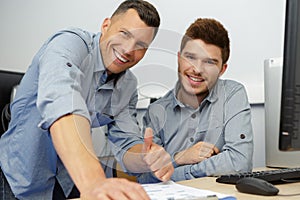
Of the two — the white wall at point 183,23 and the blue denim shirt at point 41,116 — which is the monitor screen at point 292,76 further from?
the white wall at point 183,23

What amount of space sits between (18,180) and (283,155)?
785 mm

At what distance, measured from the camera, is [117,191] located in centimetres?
65

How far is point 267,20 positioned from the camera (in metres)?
1.85

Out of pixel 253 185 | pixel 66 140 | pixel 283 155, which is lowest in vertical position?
pixel 283 155

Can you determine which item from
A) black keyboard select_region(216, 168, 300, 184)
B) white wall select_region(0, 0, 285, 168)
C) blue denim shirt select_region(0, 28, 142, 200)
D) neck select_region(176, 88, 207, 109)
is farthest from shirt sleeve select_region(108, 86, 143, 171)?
white wall select_region(0, 0, 285, 168)

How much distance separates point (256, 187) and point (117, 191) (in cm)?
32

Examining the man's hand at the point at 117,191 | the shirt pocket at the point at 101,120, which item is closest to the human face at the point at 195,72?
the shirt pocket at the point at 101,120

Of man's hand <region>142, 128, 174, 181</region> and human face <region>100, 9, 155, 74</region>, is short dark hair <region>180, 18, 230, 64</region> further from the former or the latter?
man's hand <region>142, 128, 174, 181</region>

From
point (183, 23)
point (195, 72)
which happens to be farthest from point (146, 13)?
point (183, 23)

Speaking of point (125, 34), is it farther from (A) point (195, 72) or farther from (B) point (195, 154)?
(B) point (195, 154)

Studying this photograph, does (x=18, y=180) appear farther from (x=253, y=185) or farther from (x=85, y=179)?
(x=253, y=185)

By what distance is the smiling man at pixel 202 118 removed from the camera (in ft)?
3.59

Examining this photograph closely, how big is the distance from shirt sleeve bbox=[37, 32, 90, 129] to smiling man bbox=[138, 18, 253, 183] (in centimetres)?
24

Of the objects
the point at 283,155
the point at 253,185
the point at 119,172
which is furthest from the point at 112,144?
the point at 283,155
